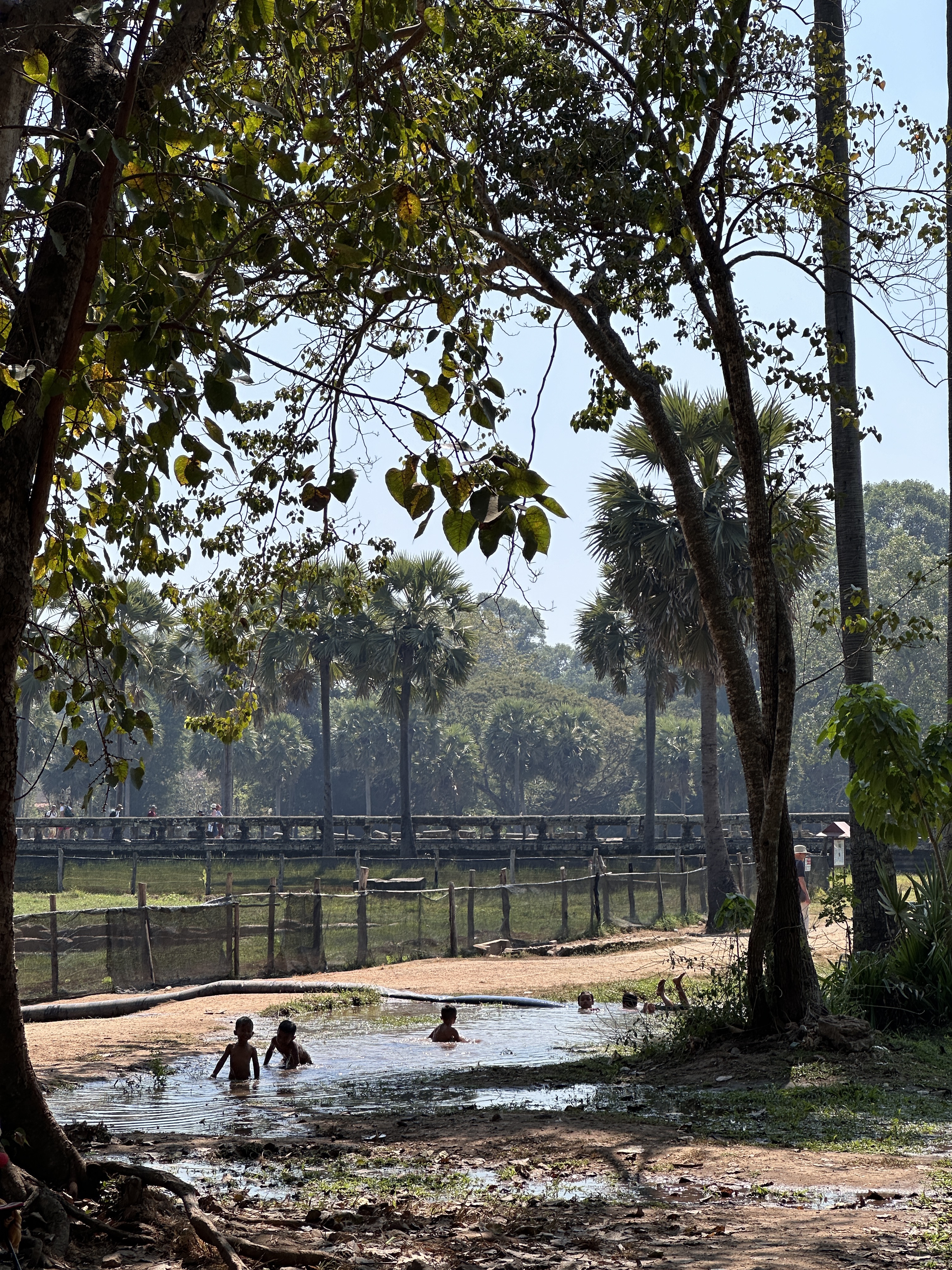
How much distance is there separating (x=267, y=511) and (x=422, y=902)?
551 inches

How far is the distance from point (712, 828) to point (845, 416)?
1813cm

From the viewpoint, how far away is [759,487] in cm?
1055

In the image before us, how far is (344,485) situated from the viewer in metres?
3.80

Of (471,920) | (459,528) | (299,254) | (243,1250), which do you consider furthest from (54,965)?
(459,528)

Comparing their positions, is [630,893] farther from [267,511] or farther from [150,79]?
[150,79]

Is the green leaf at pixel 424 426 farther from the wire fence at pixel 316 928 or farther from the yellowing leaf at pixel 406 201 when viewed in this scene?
the wire fence at pixel 316 928

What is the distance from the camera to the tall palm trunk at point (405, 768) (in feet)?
140

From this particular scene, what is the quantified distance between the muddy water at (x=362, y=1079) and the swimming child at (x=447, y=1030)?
12cm

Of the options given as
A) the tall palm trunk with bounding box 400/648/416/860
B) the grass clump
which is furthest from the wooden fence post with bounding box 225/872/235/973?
the tall palm trunk with bounding box 400/648/416/860

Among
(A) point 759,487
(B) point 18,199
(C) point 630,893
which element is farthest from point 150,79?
(C) point 630,893

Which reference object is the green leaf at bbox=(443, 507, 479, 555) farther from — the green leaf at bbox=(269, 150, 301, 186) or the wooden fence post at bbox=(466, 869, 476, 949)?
the wooden fence post at bbox=(466, 869, 476, 949)

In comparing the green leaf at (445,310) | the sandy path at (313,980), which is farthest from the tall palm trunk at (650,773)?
the green leaf at (445,310)

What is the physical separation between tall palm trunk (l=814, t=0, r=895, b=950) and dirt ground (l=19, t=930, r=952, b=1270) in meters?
4.07

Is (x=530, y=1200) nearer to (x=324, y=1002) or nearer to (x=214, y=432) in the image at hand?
(x=214, y=432)
